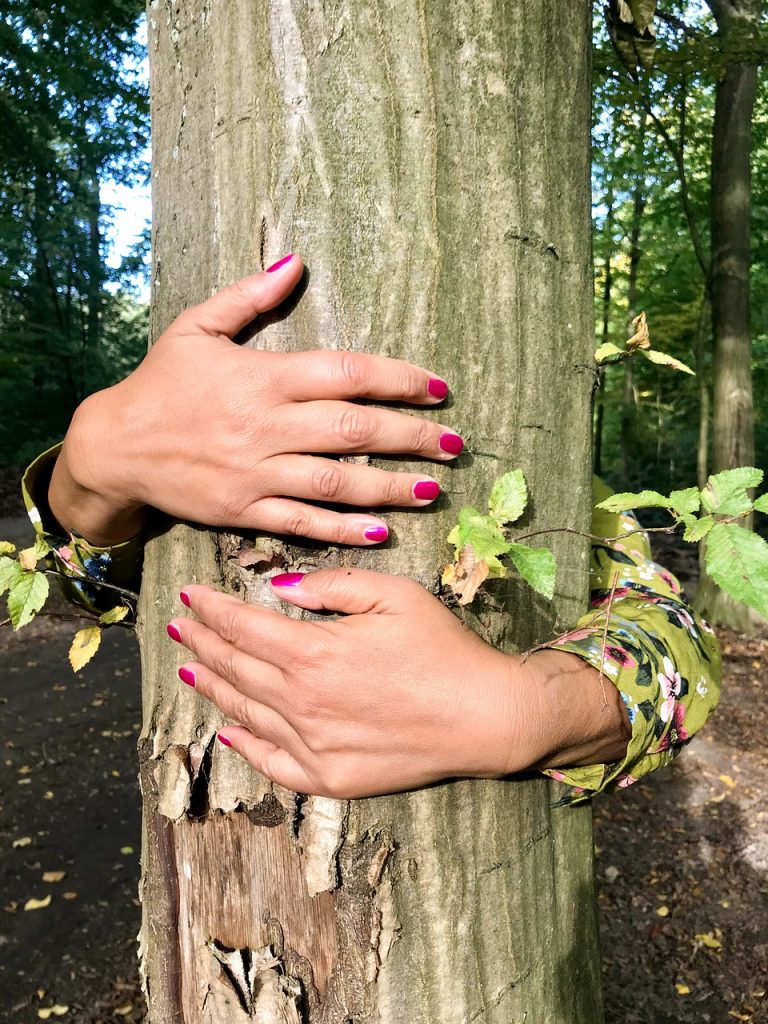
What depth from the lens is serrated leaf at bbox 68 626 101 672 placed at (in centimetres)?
159

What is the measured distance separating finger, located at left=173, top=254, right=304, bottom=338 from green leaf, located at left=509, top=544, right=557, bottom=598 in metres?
0.49

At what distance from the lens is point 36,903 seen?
14.4 feet

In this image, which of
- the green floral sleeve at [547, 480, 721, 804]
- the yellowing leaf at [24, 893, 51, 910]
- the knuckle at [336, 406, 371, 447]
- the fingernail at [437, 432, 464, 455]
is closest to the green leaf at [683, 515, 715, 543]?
the green floral sleeve at [547, 480, 721, 804]

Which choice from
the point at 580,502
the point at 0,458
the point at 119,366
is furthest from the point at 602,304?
the point at 580,502

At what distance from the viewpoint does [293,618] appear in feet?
3.66

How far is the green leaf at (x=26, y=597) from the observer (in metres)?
1.36

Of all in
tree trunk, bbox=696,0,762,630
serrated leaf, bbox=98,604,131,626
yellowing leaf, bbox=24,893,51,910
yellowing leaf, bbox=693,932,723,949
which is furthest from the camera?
tree trunk, bbox=696,0,762,630

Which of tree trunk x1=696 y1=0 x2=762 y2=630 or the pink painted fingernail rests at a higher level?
tree trunk x1=696 y1=0 x2=762 y2=630

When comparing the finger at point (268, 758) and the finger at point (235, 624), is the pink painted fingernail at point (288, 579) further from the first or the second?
the finger at point (268, 758)

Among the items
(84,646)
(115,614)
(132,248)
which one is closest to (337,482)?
(115,614)

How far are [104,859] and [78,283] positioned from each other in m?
17.7

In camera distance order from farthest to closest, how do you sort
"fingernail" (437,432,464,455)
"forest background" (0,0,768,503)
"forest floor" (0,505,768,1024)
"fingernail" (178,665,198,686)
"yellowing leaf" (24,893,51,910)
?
"forest background" (0,0,768,503)
"yellowing leaf" (24,893,51,910)
"forest floor" (0,505,768,1024)
"fingernail" (178,665,198,686)
"fingernail" (437,432,464,455)

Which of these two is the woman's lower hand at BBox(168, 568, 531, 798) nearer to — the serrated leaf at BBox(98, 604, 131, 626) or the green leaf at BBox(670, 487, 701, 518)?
the green leaf at BBox(670, 487, 701, 518)

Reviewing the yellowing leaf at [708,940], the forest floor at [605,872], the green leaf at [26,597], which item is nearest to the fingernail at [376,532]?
the green leaf at [26,597]
